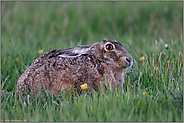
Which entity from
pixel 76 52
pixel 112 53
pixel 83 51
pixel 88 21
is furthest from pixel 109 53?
pixel 88 21

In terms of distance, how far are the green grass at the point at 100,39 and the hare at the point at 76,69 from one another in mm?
213

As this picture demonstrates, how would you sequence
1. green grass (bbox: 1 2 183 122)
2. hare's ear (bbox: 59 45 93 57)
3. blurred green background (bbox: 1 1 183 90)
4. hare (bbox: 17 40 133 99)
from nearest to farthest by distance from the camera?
1. green grass (bbox: 1 2 183 122)
2. hare (bbox: 17 40 133 99)
3. hare's ear (bbox: 59 45 93 57)
4. blurred green background (bbox: 1 1 183 90)

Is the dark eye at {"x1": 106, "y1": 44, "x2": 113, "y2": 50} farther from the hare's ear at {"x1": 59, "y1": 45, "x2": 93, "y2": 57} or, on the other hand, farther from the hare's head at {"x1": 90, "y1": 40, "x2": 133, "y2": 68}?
the hare's ear at {"x1": 59, "y1": 45, "x2": 93, "y2": 57}

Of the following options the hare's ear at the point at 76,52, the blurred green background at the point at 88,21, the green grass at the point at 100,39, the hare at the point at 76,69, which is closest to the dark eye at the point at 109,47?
the hare at the point at 76,69

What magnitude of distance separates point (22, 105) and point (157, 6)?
8664 mm

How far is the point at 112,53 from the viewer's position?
437 centimetres

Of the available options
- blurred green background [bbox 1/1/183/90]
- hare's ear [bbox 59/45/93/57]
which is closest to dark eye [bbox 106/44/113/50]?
hare's ear [bbox 59/45/93/57]

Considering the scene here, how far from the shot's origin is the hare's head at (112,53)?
4367 mm

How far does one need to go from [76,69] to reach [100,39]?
457 centimetres

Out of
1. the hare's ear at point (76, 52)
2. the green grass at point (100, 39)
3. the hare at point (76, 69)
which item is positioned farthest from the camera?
the hare's ear at point (76, 52)

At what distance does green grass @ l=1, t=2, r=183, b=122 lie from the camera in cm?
355

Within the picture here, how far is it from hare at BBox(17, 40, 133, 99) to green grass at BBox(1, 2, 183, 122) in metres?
0.21

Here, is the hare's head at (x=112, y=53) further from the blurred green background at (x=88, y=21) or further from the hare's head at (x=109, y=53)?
the blurred green background at (x=88, y=21)

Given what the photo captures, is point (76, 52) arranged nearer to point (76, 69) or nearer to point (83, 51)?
point (83, 51)
